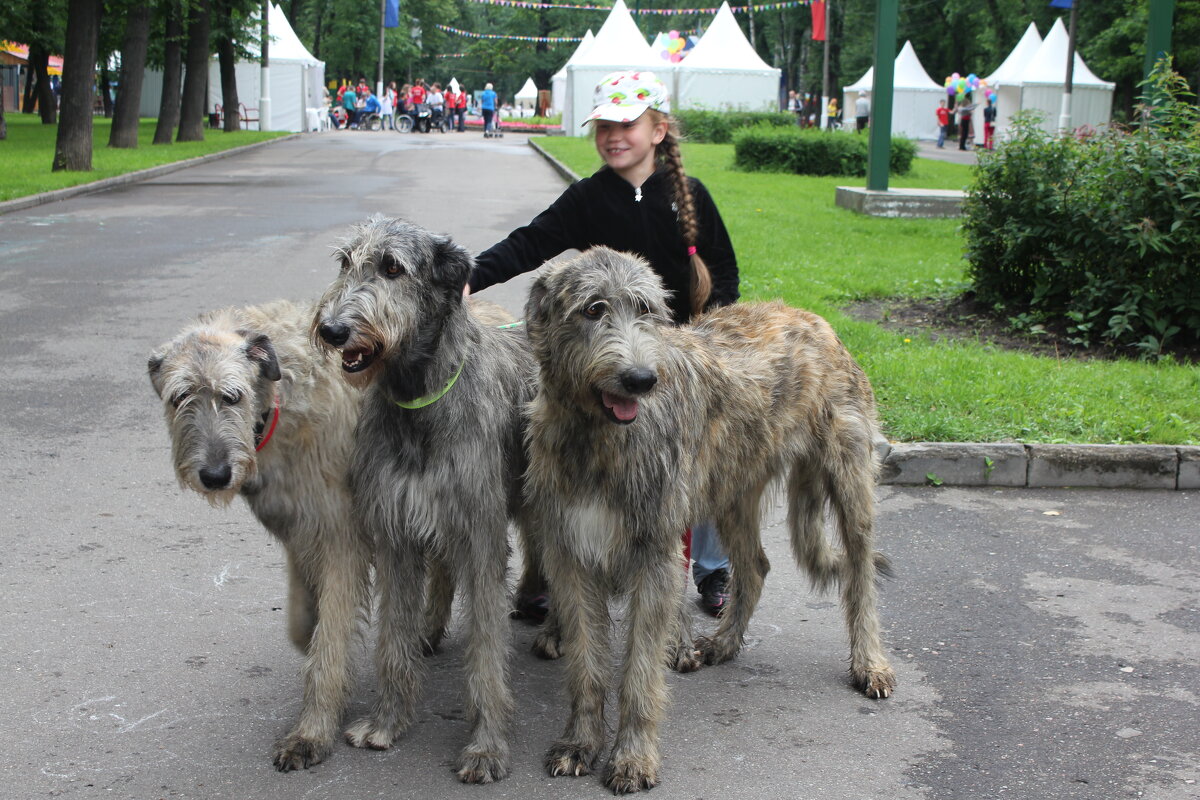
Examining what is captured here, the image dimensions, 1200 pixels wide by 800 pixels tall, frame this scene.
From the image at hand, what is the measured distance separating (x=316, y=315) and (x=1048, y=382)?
6.35 m

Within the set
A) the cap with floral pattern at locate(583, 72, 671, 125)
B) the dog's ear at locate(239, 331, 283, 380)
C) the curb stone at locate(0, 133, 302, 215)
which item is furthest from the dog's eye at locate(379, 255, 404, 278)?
the curb stone at locate(0, 133, 302, 215)

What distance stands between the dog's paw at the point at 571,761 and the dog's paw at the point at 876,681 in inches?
49.1

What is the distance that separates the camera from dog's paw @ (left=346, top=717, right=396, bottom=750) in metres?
4.16

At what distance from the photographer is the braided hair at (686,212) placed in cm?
514

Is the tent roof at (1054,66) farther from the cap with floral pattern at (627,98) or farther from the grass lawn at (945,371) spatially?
the cap with floral pattern at (627,98)

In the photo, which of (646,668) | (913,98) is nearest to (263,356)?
(646,668)

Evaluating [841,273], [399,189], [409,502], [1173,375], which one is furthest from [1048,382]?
[399,189]

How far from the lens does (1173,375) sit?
8812mm

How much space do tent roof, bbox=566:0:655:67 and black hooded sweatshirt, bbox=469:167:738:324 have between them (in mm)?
43060

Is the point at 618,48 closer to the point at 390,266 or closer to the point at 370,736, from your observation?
the point at 390,266

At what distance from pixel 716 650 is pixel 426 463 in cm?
172

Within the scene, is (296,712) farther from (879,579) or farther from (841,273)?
(841,273)

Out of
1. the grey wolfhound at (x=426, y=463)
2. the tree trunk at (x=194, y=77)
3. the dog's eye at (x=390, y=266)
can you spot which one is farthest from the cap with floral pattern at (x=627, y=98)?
the tree trunk at (x=194, y=77)

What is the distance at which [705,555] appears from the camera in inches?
224
